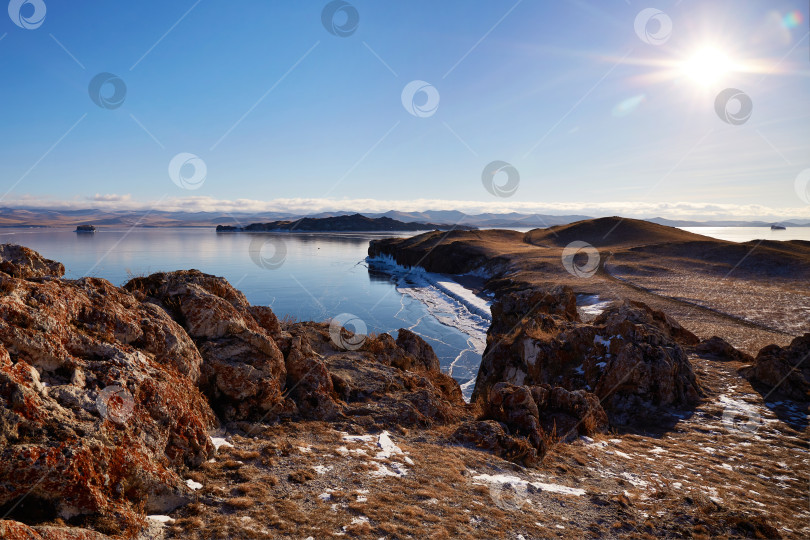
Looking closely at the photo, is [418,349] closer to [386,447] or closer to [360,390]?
[360,390]

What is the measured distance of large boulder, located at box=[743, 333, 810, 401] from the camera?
1078 centimetres

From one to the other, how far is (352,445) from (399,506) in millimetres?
1833

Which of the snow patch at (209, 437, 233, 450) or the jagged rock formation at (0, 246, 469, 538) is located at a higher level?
the jagged rock formation at (0, 246, 469, 538)

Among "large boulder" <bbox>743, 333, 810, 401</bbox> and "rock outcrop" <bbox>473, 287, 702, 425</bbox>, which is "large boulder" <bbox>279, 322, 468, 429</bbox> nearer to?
"rock outcrop" <bbox>473, 287, 702, 425</bbox>

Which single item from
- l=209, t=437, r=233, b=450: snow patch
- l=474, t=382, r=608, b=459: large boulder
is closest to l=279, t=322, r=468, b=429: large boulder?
l=474, t=382, r=608, b=459: large boulder

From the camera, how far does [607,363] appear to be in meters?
11.3

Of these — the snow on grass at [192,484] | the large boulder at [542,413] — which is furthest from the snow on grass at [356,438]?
the snow on grass at [192,484]

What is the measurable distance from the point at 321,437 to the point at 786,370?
13.0m

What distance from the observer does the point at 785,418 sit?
960cm

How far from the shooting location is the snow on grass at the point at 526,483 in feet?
19.2

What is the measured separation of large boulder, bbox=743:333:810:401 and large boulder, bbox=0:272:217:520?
14.3 m

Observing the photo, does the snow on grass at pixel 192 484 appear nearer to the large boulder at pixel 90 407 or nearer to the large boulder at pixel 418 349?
the large boulder at pixel 90 407

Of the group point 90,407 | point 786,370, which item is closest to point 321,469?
point 90,407

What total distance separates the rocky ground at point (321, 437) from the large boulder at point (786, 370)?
65 mm
